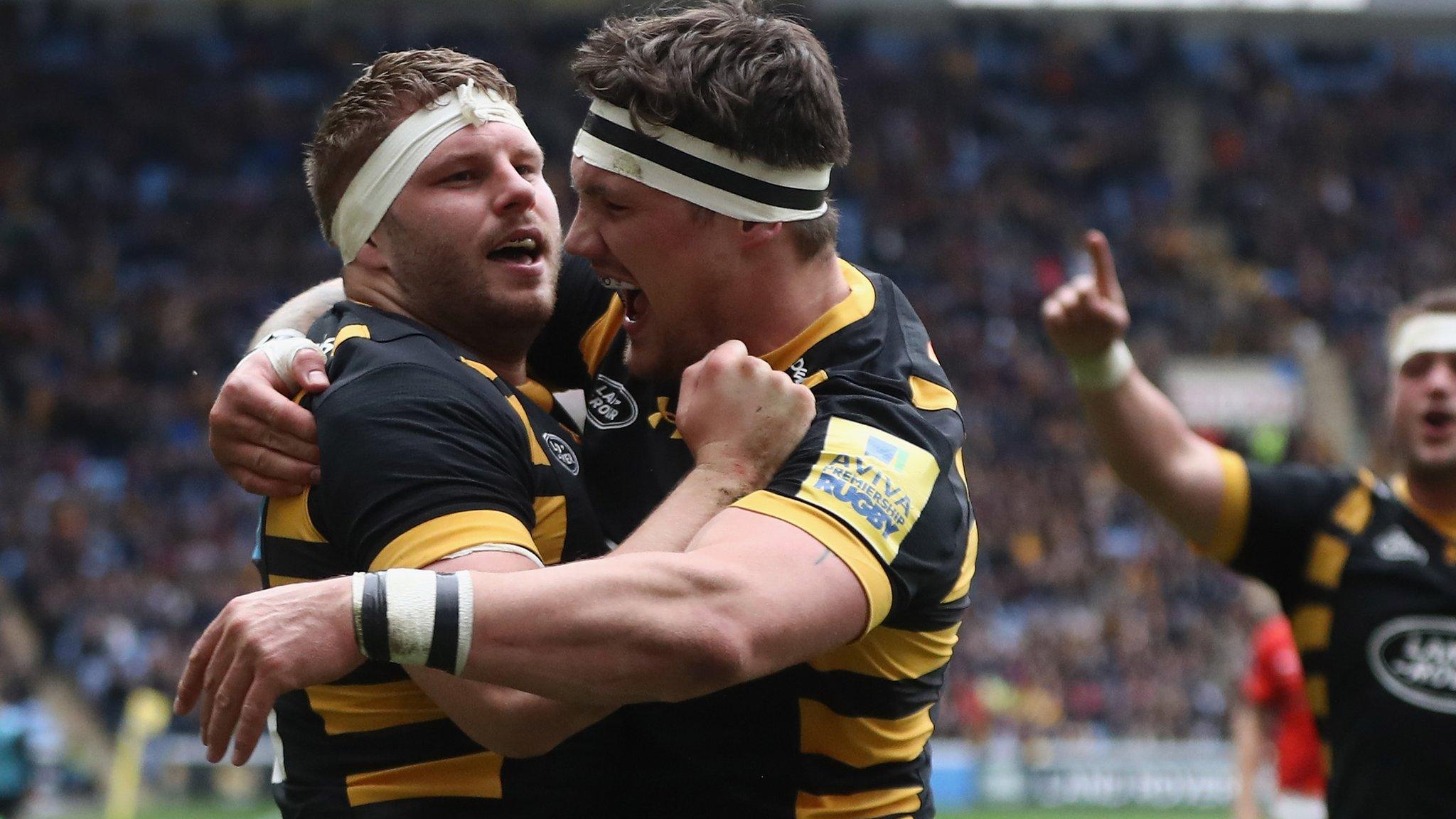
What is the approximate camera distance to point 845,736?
329 cm

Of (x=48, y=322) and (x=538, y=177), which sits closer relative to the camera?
(x=538, y=177)

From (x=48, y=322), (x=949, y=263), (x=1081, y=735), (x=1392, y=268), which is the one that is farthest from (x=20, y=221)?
(x=1392, y=268)

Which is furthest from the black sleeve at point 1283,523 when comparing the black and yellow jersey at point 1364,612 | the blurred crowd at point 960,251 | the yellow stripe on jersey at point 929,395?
the blurred crowd at point 960,251

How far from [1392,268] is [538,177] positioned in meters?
→ 28.1

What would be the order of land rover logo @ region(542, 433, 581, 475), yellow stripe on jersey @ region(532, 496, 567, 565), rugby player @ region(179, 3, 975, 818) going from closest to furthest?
rugby player @ region(179, 3, 975, 818) < yellow stripe on jersey @ region(532, 496, 567, 565) < land rover logo @ region(542, 433, 581, 475)

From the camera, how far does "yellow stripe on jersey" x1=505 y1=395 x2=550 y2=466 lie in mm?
3273

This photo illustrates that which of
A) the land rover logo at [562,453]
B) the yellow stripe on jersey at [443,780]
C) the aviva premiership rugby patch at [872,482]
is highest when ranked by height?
the aviva premiership rugby patch at [872,482]

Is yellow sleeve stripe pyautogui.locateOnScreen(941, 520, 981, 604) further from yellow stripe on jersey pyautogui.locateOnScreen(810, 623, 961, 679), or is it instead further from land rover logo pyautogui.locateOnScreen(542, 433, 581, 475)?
land rover logo pyautogui.locateOnScreen(542, 433, 581, 475)

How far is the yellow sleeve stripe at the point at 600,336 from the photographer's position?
393 cm

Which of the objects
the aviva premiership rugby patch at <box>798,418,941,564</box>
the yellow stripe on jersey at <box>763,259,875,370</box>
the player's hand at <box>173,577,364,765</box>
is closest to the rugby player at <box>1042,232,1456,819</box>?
the yellow stripe on jersey at <box>763,259,875,370</box>

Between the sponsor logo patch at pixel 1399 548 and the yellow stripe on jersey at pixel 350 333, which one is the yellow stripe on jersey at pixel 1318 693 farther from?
the yellow stripe on jersey at pixel 350 333

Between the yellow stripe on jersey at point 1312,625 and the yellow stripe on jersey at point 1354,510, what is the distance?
0.86 feet

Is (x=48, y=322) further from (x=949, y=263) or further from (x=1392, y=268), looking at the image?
(x=1392, y=268)

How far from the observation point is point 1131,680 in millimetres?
20719
